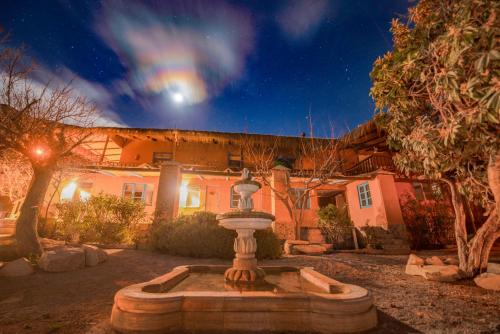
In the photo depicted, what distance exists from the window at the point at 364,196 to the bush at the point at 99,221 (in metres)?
13.4

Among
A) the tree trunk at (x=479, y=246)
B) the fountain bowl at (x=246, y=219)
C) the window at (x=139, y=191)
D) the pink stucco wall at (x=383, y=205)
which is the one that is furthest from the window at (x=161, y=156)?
the tree trunk at (x=479, y=246)

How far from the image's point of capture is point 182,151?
56.9 feet

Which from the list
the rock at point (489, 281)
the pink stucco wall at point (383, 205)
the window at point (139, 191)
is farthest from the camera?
the window at point (139, 191)

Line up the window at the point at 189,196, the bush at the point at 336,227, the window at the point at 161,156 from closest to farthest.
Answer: the bush at the point at 336,227
the window at the point at 189,196
the window at the point at 161,156

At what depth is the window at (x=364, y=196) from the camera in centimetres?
1377

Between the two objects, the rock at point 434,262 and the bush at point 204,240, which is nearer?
the rock at point 434,262

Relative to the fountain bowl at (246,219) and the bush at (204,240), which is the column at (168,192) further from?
the fountain bowl at (246,219)

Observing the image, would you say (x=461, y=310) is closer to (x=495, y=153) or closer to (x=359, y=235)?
(x=495, y=153)

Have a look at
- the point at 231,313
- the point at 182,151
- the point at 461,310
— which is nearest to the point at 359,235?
the point at 461,310

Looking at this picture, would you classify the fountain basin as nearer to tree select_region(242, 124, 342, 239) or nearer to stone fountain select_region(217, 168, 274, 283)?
stone fountain select_region(217, 168, 274, 283)

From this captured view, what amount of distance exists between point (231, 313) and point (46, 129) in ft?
26.6

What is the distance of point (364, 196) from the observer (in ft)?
46.7

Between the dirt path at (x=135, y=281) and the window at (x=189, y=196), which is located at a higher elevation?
the window at (x=189, y=196)

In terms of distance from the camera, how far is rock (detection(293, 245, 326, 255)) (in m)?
9.65
